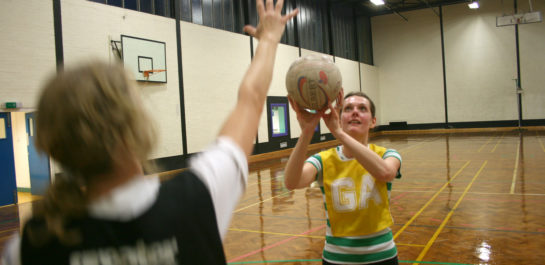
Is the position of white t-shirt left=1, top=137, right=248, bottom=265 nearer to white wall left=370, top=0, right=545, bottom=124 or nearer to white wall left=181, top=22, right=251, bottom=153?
white wall left=181, top=22, right=251, bottom=153

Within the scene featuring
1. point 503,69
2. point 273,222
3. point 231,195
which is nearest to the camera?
point 231,195

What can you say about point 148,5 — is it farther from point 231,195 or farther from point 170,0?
point 231,195

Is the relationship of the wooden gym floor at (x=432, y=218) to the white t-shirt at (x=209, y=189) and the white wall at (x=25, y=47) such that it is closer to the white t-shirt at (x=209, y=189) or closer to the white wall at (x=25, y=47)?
the white wall at (x=25, y=47)

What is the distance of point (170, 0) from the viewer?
36.4ft

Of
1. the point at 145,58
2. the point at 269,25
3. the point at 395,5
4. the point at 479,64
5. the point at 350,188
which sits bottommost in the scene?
the point at 350,188

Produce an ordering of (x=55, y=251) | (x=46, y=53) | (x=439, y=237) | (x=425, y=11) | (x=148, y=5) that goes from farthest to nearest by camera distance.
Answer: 1. (x=425, y=11)
2. (x=148, y=5)
3. (x=46, y=53)
4. (x=439, y=237)
5. (x=55, y=251)

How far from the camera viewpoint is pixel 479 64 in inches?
825

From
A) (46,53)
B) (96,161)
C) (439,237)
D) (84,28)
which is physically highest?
(84,28)

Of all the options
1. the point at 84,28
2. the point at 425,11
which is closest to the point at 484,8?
the point at 425,11

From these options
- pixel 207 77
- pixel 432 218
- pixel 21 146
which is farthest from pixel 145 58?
pixel 432 218

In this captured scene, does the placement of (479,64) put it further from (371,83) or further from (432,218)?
(432,218)

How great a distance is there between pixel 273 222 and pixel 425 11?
68.0 ft

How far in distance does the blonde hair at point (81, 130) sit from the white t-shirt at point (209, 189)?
0.05 m

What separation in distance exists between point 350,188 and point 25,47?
306 inches
